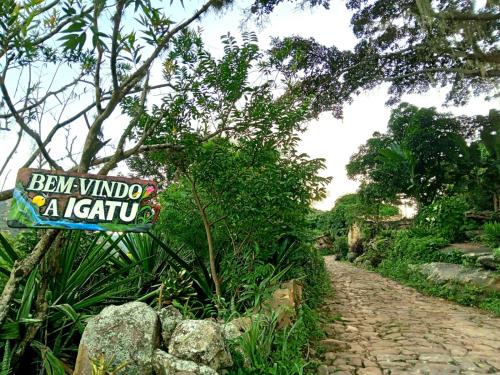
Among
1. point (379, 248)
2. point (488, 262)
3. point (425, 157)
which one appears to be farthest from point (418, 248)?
point (425, 157)

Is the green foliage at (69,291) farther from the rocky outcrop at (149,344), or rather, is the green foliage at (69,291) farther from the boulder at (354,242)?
the boulder at (354,242)

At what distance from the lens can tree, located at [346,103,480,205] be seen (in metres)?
11.5

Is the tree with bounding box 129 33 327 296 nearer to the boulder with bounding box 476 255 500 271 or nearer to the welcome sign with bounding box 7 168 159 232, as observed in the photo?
the welcome sign with bounding box 7 168 159 232

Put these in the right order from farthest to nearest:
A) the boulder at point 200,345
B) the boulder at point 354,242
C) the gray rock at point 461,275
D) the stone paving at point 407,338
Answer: the boulder at point 354,242 < the gray rock at point 461,275 < the stone paving at point 407,338 < the boulder at point 200,345

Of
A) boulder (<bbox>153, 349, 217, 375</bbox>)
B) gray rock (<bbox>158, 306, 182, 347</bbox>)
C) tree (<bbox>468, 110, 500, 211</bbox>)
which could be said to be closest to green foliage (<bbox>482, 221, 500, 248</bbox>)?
tree (<bbox>468, 110, 500, 211</bbox>)

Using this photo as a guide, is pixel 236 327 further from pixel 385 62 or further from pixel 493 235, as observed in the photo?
pixel 385 62

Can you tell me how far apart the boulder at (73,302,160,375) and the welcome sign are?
58cm

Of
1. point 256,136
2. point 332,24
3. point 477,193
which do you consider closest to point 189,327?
point 256,136

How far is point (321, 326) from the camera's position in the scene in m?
4.96

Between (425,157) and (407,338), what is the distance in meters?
8.82

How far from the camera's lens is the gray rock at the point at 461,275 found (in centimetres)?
670

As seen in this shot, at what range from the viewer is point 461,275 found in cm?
734

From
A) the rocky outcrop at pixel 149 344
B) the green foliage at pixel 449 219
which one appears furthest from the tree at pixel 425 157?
the rocky outcrop at pixel 149 344

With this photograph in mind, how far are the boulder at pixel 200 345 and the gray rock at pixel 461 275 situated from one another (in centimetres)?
592
